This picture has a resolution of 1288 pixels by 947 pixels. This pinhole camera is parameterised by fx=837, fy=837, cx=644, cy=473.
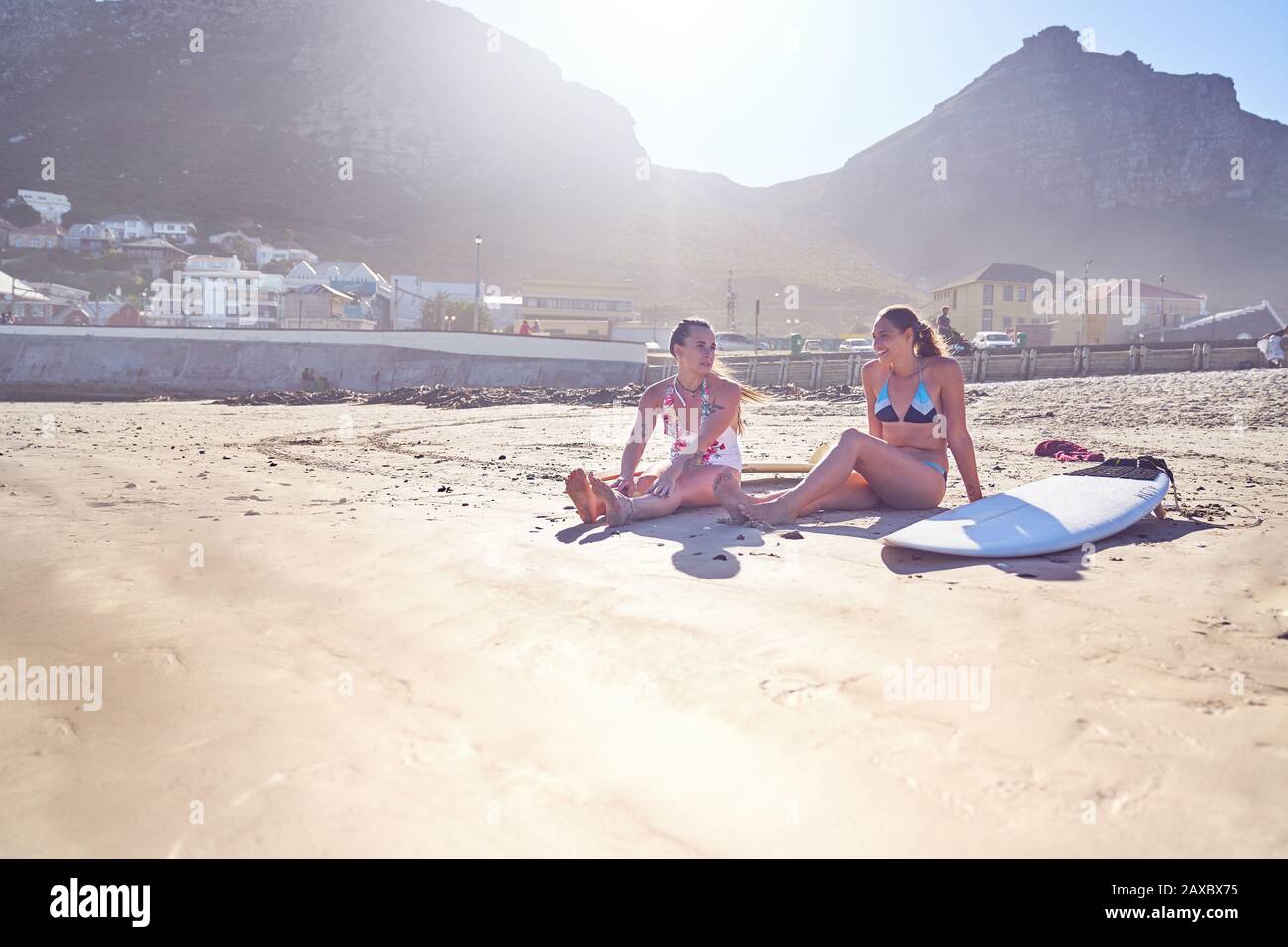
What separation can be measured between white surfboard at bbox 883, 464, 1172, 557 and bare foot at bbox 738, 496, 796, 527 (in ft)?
2.76

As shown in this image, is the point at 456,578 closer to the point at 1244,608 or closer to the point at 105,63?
the point at 1244,608

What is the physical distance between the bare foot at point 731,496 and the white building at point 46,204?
357 feet

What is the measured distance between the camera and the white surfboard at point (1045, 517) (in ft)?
13.4

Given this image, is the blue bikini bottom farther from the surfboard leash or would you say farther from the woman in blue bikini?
the surfboard leash

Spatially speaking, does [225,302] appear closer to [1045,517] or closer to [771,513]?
[771,513]

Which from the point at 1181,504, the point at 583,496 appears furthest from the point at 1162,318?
the point at 583,496

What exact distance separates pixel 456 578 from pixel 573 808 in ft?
7.12

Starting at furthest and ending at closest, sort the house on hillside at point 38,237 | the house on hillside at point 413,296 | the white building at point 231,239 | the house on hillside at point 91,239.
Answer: the white building at point 231,239, the house on hillside at point 38,237, the house on hillside at point 91,239, the house on hillside at point 413,296

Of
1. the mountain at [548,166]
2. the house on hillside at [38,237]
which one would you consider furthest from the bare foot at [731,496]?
the house on hillside at [38,237]

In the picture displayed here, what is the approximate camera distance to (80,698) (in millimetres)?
2586

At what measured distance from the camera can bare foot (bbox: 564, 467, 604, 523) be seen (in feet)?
16.4

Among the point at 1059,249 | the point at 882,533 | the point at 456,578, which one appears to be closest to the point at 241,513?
the point at 456,578

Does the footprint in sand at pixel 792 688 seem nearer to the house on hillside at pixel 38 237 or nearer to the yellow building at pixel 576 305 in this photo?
the yellow building at pixel 576 305

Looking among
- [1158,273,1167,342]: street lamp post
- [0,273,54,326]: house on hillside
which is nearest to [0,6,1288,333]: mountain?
[1158,273,1167,342]: street lamp post
